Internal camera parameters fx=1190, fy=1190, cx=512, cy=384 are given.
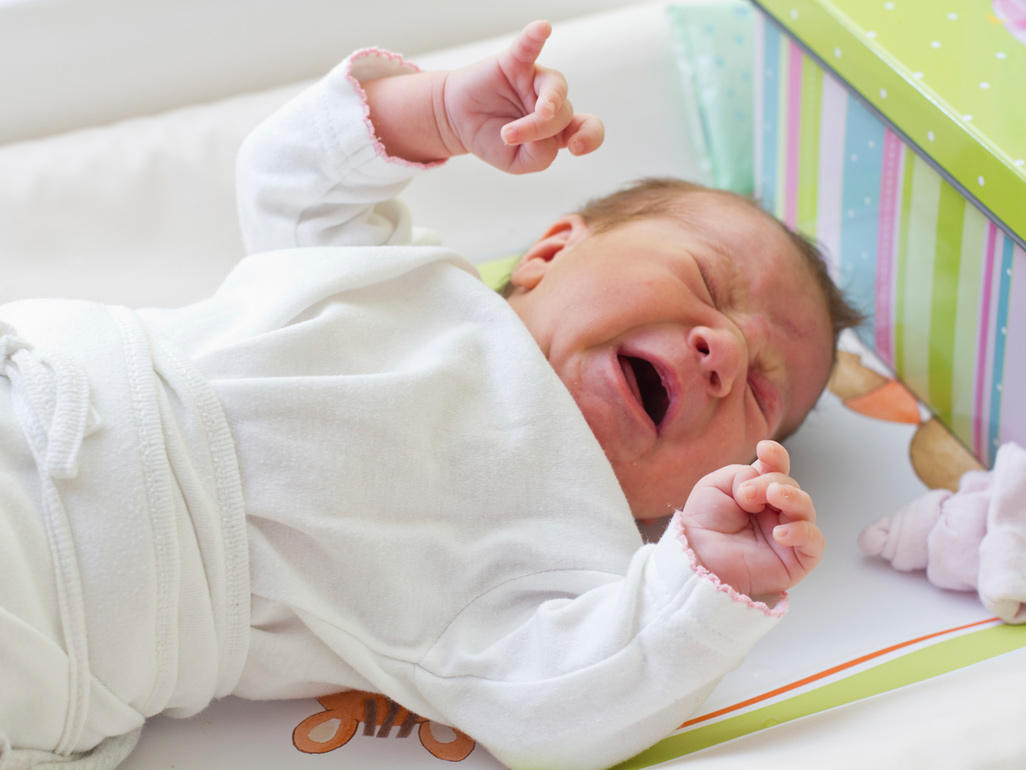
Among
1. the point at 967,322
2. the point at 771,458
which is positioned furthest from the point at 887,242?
the point at 771,458

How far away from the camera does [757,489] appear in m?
0.81

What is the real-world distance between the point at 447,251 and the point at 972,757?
2.09ft

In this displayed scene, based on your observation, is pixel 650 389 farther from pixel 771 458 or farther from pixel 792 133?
pixel 792 133

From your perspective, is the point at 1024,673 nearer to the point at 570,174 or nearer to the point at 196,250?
the point at 570,174

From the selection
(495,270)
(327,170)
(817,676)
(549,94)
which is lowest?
(817,676)

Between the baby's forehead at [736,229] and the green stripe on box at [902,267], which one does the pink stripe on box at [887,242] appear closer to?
the green stripe on box at [902,267]

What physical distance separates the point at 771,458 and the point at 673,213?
42 centimetres

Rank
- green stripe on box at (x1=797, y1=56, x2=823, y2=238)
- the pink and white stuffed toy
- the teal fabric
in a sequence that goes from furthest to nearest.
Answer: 1. the teal fabric
2. green stripe on box at (x1=797, y1=56, x2=823, y2=238)
3. the pink and white stuffed toy

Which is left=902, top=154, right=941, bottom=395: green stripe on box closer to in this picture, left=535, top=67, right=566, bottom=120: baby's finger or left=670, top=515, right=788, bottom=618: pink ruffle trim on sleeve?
left=535, top=67, right=566, bottom=120: baby's finger

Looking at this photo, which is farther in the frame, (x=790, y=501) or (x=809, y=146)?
(x=809, y=146)

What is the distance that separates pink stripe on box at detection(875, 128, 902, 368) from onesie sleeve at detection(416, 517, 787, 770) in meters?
0.58

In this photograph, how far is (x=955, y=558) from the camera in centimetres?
108

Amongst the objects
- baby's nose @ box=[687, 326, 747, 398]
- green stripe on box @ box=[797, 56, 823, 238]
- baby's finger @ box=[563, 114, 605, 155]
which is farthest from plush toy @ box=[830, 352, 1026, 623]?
baby's finger @ box=[563, 114, 605, 155]

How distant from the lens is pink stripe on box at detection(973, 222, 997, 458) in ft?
3.68
